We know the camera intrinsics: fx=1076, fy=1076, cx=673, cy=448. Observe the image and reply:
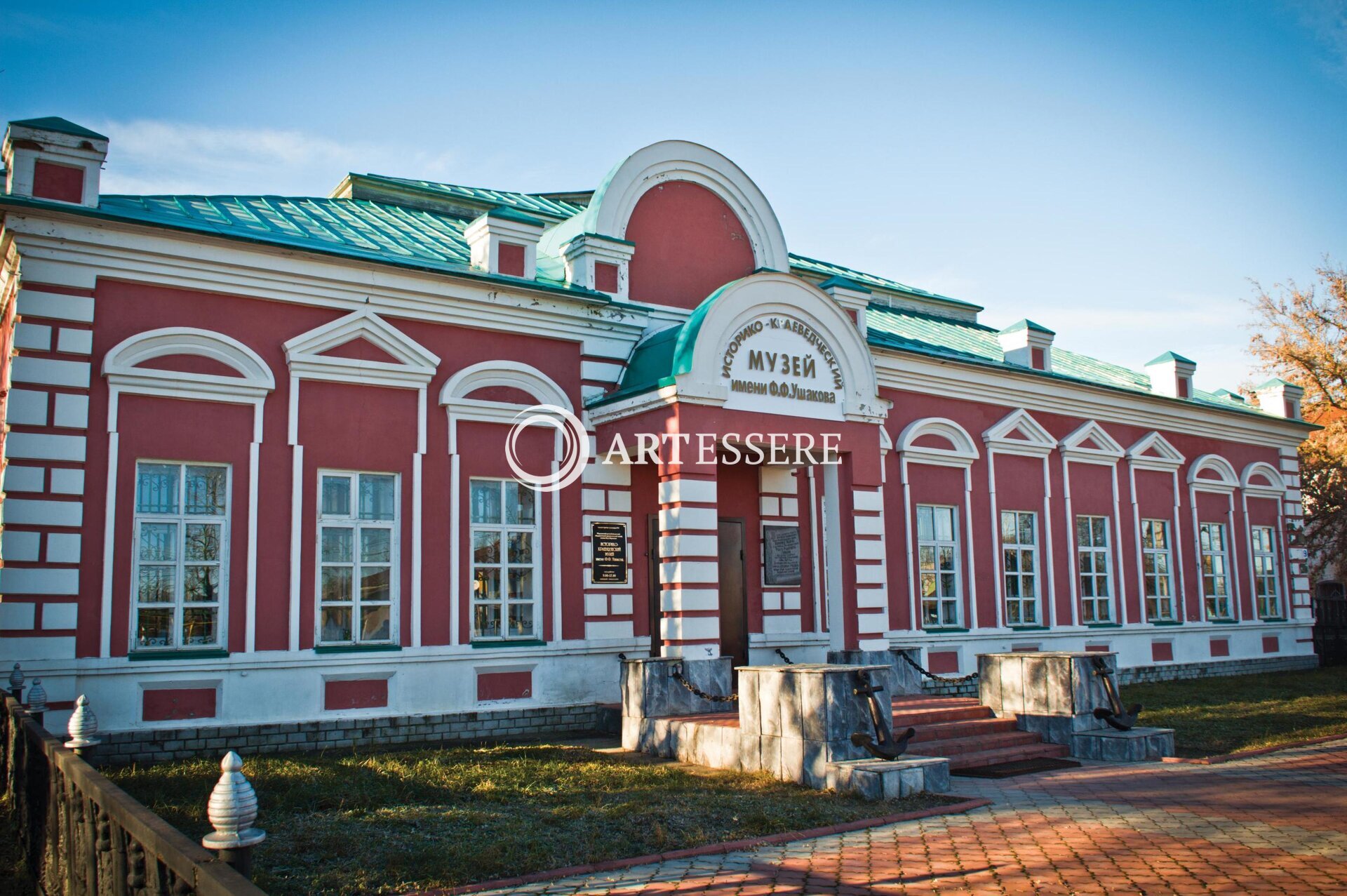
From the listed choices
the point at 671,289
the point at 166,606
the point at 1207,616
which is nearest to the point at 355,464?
the point at 166,606

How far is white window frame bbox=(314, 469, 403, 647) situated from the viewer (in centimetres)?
1086

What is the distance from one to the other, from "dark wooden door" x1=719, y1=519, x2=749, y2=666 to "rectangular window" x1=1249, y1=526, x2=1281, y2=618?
12.4 metres

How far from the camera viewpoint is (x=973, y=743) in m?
10.5

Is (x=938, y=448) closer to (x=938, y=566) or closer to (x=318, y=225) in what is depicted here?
(x=938, y=566)

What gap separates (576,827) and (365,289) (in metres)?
6.63

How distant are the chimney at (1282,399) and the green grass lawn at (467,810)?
18189mm

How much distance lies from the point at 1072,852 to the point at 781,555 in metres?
7.89

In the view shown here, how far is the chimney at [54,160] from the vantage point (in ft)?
32.5

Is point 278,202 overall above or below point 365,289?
above

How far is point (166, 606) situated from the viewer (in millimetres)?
10109

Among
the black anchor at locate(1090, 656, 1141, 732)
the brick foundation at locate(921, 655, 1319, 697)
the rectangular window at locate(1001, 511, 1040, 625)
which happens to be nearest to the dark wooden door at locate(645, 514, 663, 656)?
the brick foundation at locate(921, 655, 1319, 697)

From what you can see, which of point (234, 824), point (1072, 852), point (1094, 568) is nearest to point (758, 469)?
point (1094, 568)

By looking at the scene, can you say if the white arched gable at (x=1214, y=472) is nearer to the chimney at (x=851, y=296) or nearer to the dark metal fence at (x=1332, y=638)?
the dark metal fence at (x=1332, y=638)

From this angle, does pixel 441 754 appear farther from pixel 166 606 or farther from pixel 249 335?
pixel 249 335
